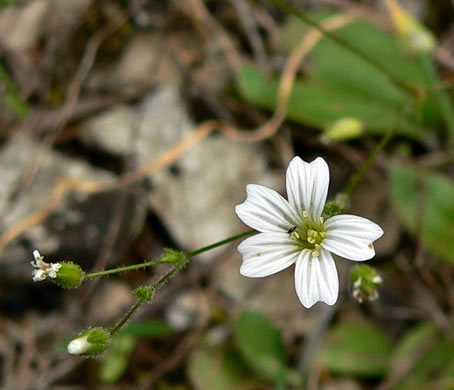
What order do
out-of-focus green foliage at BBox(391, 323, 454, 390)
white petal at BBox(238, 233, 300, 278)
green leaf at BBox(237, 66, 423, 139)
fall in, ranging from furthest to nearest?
green leaf at BBox(237, 66, 423, 139) < out-of-focus green foliage at BBox(391, 323, 454, 390) < white petal at BBox(238, 233, 300, 278)

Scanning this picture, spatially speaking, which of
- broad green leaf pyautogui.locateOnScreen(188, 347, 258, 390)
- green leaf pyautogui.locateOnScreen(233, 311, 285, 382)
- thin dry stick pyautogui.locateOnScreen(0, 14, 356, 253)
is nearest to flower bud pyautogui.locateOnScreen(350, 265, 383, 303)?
green leaf pyautogui.locateOnScreen(233, 311, 285, 382)

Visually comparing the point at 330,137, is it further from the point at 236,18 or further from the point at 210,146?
the point at 236,18

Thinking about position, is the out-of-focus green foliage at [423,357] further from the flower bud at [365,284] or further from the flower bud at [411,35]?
the flower bud at [411,35]

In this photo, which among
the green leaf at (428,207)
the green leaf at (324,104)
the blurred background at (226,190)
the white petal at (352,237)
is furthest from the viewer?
the green leaf at (324,104)

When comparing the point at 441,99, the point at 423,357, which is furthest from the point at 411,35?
the point at 423,357

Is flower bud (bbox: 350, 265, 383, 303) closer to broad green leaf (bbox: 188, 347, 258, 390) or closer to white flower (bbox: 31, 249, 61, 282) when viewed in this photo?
white flower (bbox: 31, 249, 61, 282)

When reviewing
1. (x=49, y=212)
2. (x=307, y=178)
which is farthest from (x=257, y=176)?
(x=307, y=178)

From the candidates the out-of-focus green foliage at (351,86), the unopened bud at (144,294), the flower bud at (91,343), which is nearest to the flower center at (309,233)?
the unopened bud at (144,294)
